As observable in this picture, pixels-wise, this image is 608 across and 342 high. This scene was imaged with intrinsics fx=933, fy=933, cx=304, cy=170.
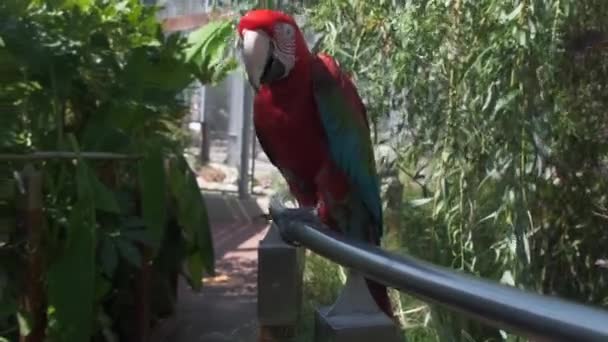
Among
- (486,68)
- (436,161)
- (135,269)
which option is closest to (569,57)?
(486,68)

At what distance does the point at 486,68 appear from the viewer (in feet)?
8.20

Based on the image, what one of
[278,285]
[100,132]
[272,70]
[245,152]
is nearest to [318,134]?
[272,70]

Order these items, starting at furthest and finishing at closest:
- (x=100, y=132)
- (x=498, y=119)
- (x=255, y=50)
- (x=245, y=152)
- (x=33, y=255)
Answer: (x=245, y=152), (x=100, y=132), (x=33, y=255), (x=498, y=119), (x=255, y=50)

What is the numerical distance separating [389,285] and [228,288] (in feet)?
14.6

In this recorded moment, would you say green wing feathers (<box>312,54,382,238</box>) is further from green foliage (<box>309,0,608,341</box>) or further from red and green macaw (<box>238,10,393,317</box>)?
green foliage (<box>309,0,608,341</box>)

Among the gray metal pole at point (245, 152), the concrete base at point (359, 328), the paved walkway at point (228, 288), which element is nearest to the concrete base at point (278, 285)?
the concrete base at point (359, 328)

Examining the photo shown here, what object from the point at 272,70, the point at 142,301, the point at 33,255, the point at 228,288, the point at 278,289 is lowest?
the point at 228,288

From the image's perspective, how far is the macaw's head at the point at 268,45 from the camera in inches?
77.7

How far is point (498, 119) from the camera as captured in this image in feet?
8.38

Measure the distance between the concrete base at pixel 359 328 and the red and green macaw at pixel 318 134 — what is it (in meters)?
1.04

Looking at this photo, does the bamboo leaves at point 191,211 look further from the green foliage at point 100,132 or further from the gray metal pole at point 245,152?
the gray metal pole at point 245,152

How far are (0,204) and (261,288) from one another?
1.90 meters

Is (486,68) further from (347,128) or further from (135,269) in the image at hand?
(135,269)

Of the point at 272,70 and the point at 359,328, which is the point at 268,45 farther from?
the point at 359,328
